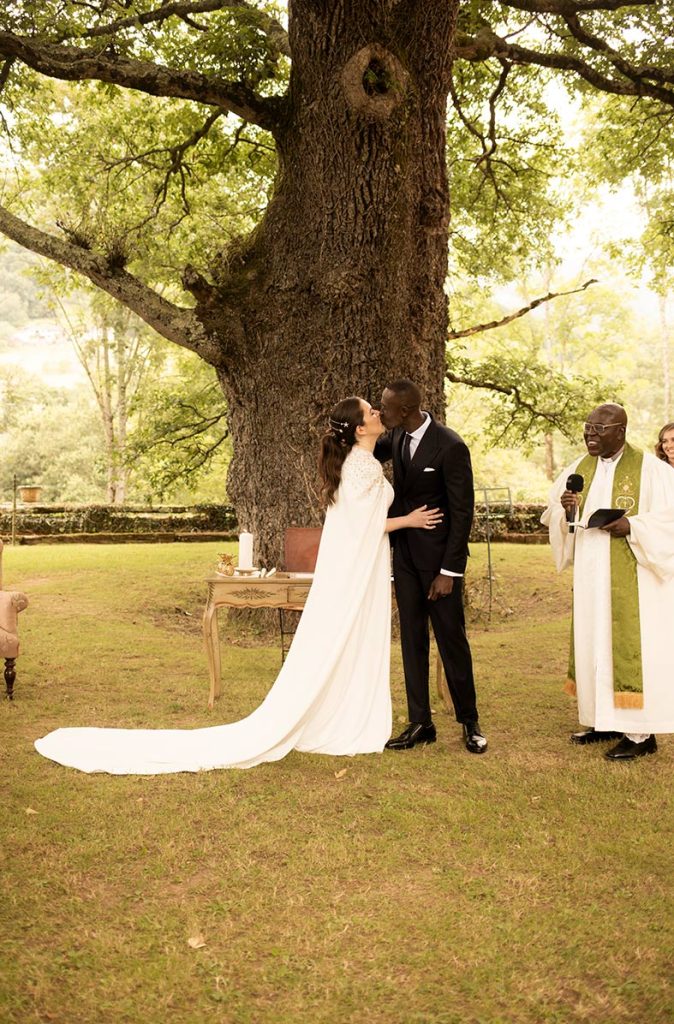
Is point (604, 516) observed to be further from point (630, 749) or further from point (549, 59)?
point (549, 59)

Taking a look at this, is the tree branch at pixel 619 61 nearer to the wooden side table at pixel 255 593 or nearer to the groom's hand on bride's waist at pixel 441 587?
the wooden side table at pixel 255 593

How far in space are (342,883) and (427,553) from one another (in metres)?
2.37

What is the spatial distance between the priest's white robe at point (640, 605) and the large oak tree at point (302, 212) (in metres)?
3.69

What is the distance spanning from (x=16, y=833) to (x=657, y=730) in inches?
143

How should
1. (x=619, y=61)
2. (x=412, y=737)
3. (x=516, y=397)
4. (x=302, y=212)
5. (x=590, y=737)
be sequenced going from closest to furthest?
(x=412, y=737)
(x=590, y=737)
(x=302, y=212)
(x=619, y=61)
(x=516, y=397)

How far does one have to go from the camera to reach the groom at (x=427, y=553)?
18.7ft

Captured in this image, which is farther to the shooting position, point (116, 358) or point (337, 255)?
point (116, 358)

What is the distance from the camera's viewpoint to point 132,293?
9.92 metres

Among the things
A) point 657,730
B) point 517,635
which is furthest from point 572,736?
point 517,635

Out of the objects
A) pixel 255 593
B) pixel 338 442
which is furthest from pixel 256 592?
pixel 338 442

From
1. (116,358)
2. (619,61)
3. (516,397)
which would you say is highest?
(619,61)

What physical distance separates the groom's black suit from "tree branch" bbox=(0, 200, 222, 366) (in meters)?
4.22

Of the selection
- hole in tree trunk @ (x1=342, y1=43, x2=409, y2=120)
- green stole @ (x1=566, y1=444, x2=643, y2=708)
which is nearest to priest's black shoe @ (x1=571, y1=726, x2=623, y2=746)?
green stole @ (x1=566, y1=444, x2=643, y2=708)

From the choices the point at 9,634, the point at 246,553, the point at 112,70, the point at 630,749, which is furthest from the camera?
the point at 112,70
